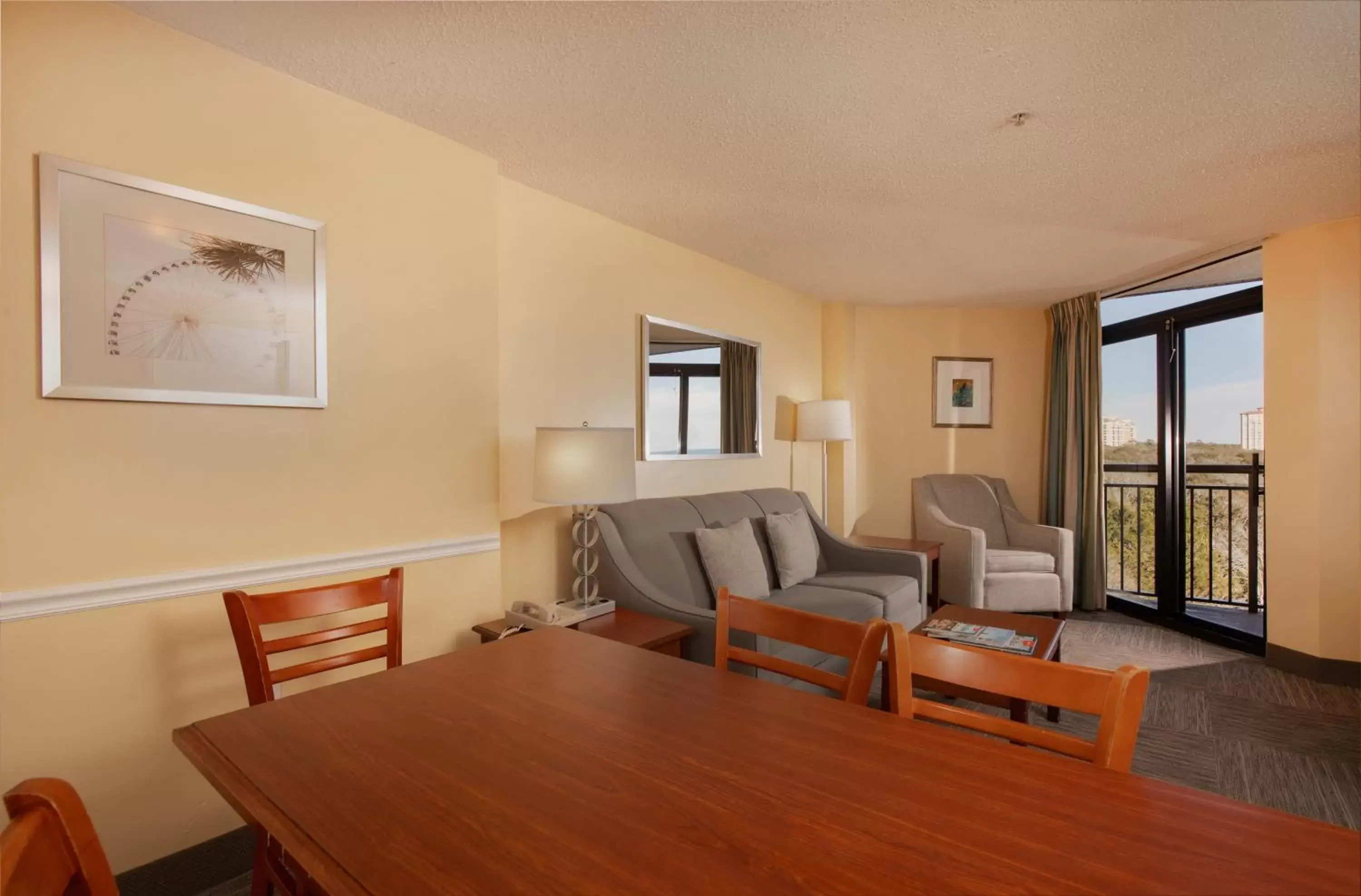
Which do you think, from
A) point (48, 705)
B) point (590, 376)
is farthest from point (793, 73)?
point (48, 705)

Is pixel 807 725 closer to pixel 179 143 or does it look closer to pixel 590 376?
pixel 179 143

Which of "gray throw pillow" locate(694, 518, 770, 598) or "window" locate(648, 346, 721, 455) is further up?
"window" locate(648, 346, 721, 455)

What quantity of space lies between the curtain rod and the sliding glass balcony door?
14 cm

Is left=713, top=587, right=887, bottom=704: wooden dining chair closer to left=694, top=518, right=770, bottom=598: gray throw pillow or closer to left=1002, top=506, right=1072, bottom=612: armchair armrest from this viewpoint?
left=694, top=518, right=770, bottom=598: gray throw pillow

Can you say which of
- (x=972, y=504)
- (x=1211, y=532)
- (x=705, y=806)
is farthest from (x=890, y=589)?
(x=705, y=806)

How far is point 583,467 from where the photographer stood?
2.58 metres

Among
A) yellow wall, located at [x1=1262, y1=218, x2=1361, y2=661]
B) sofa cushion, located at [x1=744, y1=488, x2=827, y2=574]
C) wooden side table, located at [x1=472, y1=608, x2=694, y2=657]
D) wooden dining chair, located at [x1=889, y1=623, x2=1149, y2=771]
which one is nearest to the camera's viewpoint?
wooden dining chair, located at [x1=889, y1=623, x2=1149, y2=771]

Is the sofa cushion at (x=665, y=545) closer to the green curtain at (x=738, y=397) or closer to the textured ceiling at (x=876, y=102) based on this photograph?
the green curtain at (x=738, y=397)

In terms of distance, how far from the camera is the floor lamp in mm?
4762

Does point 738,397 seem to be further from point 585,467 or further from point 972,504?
point 972,504

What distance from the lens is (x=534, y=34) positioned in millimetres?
1917

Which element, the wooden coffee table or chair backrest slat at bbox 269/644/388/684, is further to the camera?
the wooden coffee table

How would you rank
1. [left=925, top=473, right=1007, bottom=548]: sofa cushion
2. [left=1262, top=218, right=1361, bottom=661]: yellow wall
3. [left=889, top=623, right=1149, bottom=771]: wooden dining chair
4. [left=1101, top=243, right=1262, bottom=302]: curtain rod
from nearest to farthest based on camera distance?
1. [left=889, top=623, right=1149, bottom=771]: wooden dining chair
2. [left=1262, top=218, right=1361, bottom=661]: yellow wall
3. [left=1101, top=243, right=1262, bottom=302]: curtain rod
4. [left=925, top=473, right=1007, bottom=548]: sofa cushion

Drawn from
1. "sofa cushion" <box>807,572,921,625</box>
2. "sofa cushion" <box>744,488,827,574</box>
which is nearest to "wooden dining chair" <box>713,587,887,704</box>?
"sofa cushion" <box>807,572,921,625</box>
